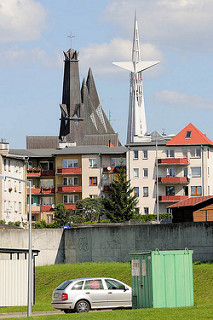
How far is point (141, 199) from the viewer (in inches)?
4483

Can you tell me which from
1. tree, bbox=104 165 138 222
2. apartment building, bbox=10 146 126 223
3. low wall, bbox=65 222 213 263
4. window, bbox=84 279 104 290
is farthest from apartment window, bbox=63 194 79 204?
window, bbox=84 279 104 290

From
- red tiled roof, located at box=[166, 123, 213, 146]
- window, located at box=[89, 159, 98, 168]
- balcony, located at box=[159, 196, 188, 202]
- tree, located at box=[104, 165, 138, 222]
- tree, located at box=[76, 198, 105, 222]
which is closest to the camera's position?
tree, located at box=[104, 165, 138, 222]

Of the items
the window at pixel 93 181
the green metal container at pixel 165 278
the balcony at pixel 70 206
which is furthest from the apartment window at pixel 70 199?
the green metal container at pixel 165 278

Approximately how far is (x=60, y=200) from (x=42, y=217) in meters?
3.60

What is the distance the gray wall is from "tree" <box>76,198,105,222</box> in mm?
39287

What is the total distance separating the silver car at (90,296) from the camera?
33188 millimetres

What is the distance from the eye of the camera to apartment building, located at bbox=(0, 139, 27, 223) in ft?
338

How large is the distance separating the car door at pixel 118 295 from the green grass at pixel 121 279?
3.11m

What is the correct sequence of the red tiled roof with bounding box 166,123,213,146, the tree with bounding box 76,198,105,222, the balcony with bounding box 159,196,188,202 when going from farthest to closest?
1. the red tiled roof with bounding box 166,123,213,146
2. the balcony with bounding box 159,196,188,202
3. the tree with bounding box 76,198,105,222

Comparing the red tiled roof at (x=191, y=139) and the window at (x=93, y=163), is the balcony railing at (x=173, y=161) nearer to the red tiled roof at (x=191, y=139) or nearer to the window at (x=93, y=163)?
the red tiled roof at (x=191, y=139)

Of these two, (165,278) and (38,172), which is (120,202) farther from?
(165,278)

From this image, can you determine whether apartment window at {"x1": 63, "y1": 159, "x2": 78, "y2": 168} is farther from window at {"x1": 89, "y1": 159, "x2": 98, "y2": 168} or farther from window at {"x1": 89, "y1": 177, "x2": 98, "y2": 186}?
window at {"x1": 89, "y1": 177, "x2": 98, "y2": 186}

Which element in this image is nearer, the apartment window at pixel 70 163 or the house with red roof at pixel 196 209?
the house with red roof at pixel 196 209

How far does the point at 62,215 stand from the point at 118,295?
70636 mm
